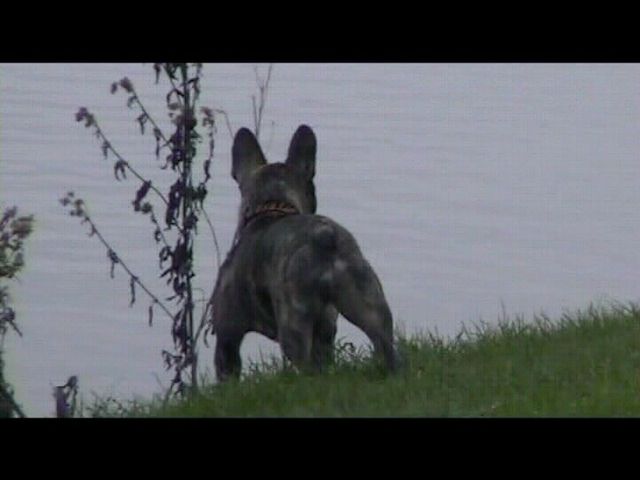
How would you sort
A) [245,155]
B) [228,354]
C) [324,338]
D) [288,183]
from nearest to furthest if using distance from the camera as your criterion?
[324,338] < [228,354] < [288,183] < [245,155]

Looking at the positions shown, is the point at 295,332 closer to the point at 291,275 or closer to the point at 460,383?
the point at 291,275

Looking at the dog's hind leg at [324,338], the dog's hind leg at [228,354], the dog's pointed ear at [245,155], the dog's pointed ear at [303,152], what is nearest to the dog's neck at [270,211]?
the dog's pointed ear at [303,152]

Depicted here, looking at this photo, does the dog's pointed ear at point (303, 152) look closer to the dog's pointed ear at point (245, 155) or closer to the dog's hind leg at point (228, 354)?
the dog's pointed ear at point (245, 155)

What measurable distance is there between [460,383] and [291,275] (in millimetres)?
901

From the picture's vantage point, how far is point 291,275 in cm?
834

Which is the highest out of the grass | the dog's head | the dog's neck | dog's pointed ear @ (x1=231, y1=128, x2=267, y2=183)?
dog's pointed ear @ (x1=231, y1=128, x2=267, y2=183)

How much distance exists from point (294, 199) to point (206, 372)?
1.37 metres

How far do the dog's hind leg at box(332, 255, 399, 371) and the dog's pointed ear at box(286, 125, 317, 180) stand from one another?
1.12 m

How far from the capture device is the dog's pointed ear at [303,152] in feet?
30.6

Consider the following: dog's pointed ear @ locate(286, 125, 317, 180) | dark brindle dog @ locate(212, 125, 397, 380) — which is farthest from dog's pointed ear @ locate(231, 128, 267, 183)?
dog's pointed ear @ locate(286, 125, 317, 180)

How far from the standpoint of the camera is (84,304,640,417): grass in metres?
7.85

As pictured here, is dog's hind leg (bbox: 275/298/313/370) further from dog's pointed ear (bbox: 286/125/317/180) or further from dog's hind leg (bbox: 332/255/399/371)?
dog's pointed ear (bbox: 286/125/317/180)

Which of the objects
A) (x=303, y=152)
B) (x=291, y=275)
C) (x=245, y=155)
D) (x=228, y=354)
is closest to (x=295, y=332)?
(x=291, y=275)
